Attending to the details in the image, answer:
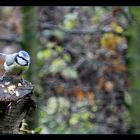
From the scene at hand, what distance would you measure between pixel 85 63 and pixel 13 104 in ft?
11.4

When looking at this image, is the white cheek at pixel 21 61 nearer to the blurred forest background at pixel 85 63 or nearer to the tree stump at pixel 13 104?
the tree stump at pixel 13 104

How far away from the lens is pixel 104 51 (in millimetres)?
4703

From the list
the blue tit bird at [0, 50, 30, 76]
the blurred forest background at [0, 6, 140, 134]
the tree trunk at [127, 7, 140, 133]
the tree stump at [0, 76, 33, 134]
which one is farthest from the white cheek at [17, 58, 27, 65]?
the blurred forest background at [0, 6, 140, 134]

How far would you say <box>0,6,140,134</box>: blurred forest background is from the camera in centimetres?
416

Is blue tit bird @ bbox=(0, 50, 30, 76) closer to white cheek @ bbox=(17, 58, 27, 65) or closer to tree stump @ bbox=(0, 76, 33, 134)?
white cheek @ bbox=(17, 58, 27, 65)

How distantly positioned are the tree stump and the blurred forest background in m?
2.56

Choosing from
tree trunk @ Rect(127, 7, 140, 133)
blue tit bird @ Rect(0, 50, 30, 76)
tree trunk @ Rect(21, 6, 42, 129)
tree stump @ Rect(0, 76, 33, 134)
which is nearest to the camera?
tree stump @ Rect(0, 76, 33, 134)

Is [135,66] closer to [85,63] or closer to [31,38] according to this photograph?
[31,38]

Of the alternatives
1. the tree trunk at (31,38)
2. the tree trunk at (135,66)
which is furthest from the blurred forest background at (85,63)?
the tree trunk at (31,38)

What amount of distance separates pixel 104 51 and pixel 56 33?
721mm

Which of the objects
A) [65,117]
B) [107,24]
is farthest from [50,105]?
[107,24]
